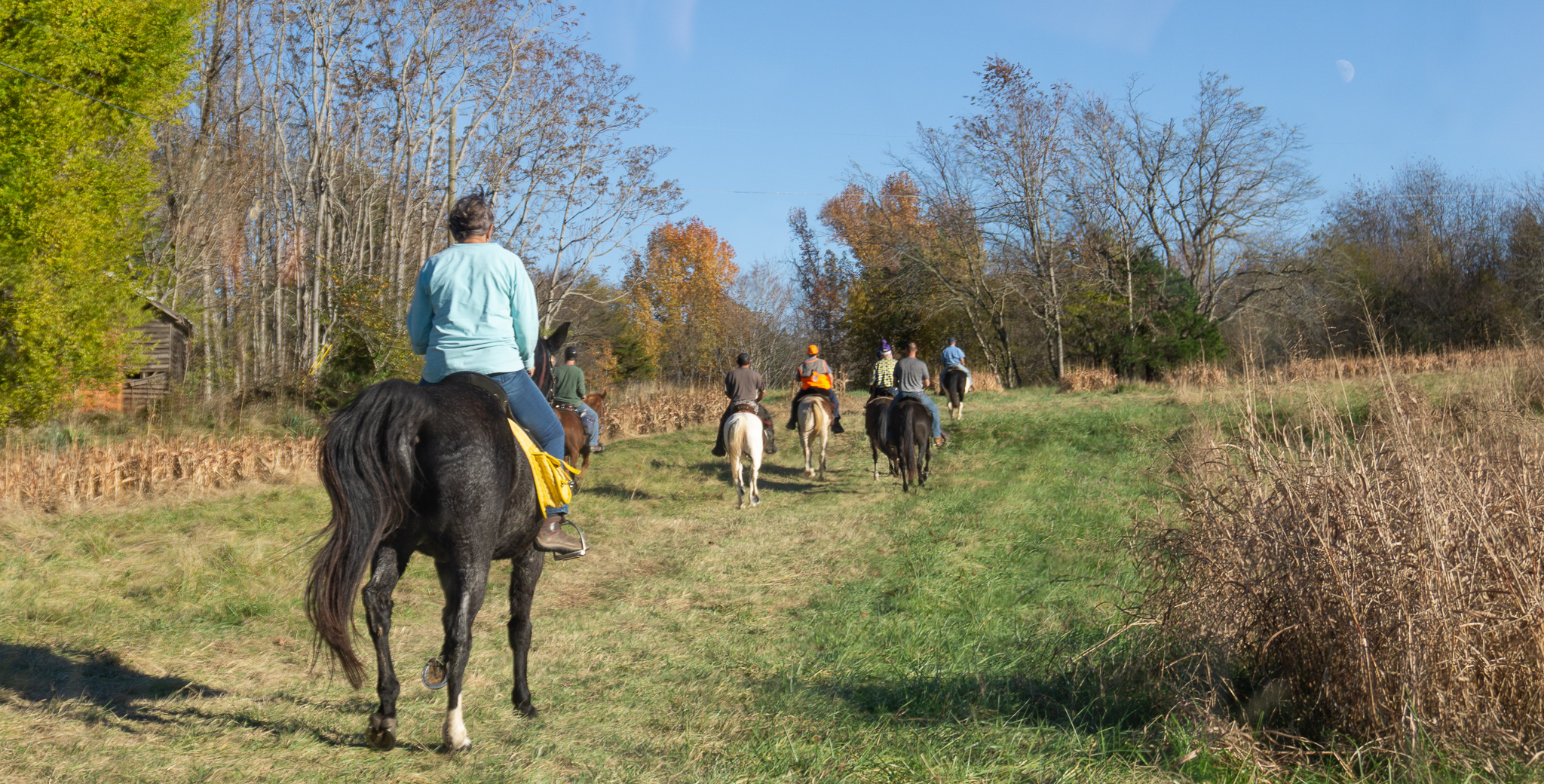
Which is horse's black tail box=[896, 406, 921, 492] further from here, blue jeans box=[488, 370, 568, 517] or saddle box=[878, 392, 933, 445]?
blue jeans box=[488, 370, 568, 517]

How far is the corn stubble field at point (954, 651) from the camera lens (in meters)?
3.40

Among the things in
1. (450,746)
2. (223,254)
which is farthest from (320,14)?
(450,746)

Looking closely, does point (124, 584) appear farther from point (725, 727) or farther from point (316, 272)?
point (316, 272)

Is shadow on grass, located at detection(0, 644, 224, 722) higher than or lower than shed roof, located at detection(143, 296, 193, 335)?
lower

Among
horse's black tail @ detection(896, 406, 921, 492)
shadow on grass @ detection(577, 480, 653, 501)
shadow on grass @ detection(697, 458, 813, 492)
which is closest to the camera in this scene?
horse's black tail @ detection(896, 406, 921, 492)

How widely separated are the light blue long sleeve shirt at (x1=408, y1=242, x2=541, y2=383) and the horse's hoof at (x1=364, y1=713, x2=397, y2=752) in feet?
5.11

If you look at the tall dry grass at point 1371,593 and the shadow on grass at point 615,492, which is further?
the shadow on grass at point 615,492

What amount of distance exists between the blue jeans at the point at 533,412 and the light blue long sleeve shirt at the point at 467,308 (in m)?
0.06

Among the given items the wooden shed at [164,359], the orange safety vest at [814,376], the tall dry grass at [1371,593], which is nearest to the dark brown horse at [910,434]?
the orange safety vest at [814,376]

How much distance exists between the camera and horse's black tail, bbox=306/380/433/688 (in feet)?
11.5

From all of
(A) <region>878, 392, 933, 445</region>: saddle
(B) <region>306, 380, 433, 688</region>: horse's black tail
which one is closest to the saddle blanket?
(B) <region>306, 380, 433, 688</region>: horse's black tail

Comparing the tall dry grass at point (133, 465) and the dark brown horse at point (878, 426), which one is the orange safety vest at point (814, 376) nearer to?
the dark brown horse at point (878, 426)

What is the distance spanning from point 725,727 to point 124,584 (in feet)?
18.1

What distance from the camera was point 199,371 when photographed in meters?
20.2
